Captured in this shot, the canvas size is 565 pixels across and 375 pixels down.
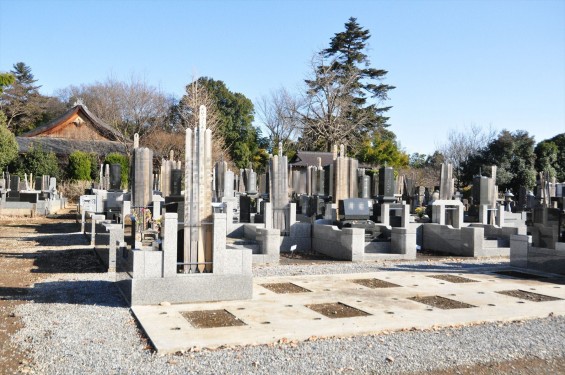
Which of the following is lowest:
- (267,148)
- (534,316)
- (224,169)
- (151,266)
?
(534,316)

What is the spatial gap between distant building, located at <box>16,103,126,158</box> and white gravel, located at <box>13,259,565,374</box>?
39.1 metres

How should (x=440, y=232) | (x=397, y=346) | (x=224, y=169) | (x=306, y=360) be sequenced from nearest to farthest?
(x=306, y=360) → (x=397, y=346) → (x=440, y=232) → (x=224, y=169)

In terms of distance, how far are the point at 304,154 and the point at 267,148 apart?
1096 centimetres

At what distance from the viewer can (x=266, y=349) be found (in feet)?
18.6

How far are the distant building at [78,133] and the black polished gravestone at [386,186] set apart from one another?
98.0 feet

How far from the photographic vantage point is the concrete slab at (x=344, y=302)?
6.10 metres

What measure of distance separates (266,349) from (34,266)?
24.9 ft

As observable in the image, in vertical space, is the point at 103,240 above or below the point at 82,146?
below

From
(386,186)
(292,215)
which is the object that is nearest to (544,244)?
(292,215)

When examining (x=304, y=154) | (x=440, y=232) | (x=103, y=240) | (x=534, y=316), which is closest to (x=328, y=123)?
(x=304, y=154)

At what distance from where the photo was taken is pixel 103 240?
12.3m

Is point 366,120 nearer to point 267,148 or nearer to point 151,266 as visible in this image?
point 267,148

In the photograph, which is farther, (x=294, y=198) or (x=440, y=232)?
(x=294, y=198)

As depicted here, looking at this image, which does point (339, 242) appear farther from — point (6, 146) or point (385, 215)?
point (6, 146)
